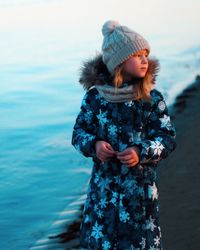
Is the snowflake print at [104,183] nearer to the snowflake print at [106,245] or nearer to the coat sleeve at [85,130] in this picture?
the coat sleeve at [85,130]

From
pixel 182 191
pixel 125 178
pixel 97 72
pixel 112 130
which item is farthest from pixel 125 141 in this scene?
pixel 182 191

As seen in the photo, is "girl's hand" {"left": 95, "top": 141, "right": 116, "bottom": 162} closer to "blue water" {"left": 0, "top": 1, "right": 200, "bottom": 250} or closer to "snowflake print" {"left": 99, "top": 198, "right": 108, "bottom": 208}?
"snowflake print" {"left": 99, "top": 198, "right": 108, "bottom": 208}

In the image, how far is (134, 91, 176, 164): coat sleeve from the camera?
10.2 ft

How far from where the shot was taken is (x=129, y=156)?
10.00 feet

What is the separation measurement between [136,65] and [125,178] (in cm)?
59

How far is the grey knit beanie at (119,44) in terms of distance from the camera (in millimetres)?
3232

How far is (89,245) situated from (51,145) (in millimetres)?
5978

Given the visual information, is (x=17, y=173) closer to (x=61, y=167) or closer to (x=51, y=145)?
(x=61, y=167)

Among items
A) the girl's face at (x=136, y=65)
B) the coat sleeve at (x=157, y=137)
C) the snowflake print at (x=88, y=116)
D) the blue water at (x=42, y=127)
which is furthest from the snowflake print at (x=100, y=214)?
the blue water at (x=42, y=127)

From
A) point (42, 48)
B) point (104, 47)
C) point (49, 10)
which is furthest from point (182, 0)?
point (104, 47)

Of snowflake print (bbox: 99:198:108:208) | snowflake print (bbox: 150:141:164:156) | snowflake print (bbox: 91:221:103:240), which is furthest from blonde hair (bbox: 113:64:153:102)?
snowflake print (bbox: 91:221:103:240)

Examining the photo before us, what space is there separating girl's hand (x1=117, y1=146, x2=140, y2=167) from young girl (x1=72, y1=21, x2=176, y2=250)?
0.26 ft

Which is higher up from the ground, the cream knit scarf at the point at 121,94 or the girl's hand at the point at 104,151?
the cream knit scarf at the point at 121,94

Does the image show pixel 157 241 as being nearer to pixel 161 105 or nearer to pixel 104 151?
pixel 104 151
